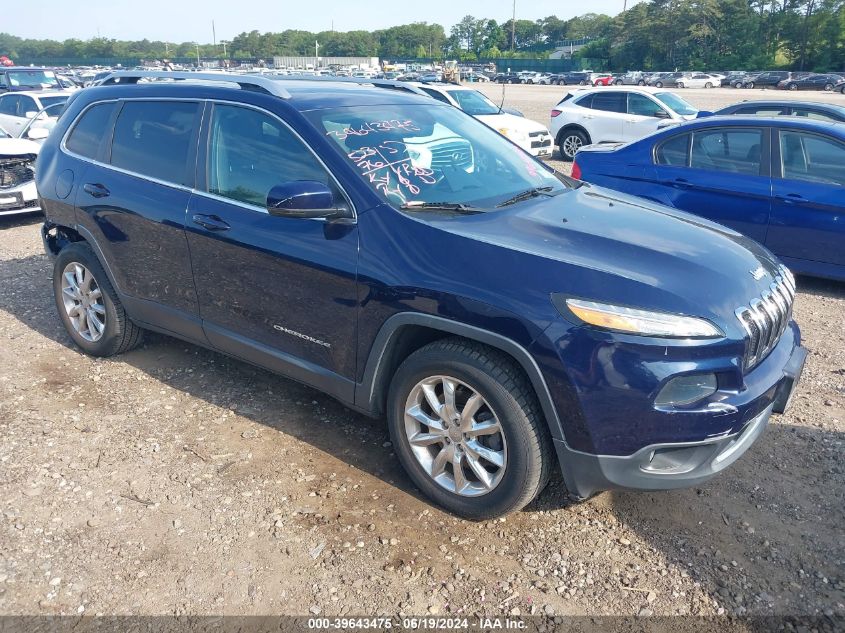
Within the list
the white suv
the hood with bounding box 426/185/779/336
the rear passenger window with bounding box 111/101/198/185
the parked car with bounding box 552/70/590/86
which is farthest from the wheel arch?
the parked car with bounding box 552/70/590/86

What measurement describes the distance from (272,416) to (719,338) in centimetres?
251

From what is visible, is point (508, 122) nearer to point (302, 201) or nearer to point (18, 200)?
point (18, 200)

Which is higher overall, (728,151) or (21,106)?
(21,106)

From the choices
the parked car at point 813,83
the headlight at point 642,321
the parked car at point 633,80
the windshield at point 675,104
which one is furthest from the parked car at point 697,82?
the headlight at point 642,321

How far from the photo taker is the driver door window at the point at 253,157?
11.1 feet

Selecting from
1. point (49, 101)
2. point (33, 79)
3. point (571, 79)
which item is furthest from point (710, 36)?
point (49, 101)

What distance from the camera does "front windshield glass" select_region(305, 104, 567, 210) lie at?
330cm

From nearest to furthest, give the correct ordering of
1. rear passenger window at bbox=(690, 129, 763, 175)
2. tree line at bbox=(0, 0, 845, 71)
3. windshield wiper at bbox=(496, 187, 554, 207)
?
windshield wiper at bbox=(496, 187, 554, 207) < rear passenger window at bbox=(690, 129, 763, 175) < tree line at bbox=(0, 0, 845, 71)

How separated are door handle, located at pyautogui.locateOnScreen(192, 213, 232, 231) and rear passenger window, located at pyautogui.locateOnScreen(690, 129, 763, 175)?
486 centimetres

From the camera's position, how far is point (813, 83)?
1967 inches

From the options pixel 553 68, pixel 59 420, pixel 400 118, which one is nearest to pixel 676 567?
pixel 400 118

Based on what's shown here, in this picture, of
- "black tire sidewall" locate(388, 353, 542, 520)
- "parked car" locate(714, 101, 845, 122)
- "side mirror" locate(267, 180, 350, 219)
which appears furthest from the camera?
"parked car" locate(714, 101, 845, 122)

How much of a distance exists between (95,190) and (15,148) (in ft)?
18.5

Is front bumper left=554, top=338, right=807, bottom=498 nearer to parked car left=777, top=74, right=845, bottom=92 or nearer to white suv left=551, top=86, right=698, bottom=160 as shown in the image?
white suv left=551, top=86, right=698, bottom=160
